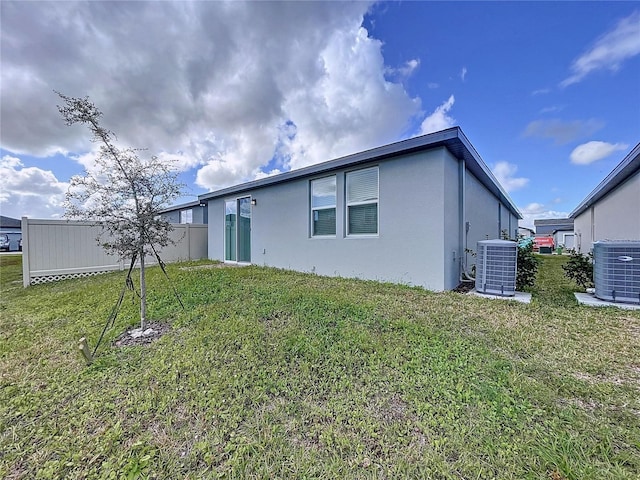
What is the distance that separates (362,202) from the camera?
612cm

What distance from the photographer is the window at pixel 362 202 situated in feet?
19.4

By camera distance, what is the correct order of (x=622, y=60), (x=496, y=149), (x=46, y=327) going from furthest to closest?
(x=496, y=149) → (x=622, y=60) → (x=46, y=327)

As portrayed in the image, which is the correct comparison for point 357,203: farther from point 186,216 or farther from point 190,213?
point 186,216

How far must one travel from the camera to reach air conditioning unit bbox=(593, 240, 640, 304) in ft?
13.5

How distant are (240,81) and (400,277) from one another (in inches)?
268

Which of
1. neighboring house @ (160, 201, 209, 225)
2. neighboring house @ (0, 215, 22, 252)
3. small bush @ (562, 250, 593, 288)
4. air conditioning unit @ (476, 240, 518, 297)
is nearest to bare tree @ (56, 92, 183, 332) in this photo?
air conditioning unit @ (476, 240, 518, 297)

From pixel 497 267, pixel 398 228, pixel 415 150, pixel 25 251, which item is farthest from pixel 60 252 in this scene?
pixel 497 267

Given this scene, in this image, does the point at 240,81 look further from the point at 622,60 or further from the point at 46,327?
the point at 622,60

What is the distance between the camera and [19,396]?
2.29 metres

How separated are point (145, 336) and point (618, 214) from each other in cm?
1368

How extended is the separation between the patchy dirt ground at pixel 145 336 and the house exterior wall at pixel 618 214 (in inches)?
439

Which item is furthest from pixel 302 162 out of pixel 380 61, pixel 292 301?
pixel 292 301

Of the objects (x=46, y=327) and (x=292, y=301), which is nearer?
(x=46, y=327)

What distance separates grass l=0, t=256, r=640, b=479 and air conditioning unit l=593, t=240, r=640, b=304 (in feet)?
2.45
